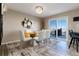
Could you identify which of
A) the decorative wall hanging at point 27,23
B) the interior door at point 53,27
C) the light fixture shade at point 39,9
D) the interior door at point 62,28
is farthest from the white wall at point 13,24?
the interior door at point 62,28

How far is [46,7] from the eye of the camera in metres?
2.18

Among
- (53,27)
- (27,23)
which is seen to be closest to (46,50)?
(53,27)

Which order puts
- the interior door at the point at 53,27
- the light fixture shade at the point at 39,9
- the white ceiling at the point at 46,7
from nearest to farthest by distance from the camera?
the white ceiling at the point at 46,7, the light fixture shade at the point at 39,9, the interior door at the point at 53,27

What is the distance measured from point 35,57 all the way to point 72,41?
102 cm

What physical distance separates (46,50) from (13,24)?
1111 millimetres

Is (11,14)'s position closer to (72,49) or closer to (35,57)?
(35,57)

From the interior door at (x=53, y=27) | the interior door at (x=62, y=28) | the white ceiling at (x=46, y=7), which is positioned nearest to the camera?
the white ceiling at (x=46, y=7)

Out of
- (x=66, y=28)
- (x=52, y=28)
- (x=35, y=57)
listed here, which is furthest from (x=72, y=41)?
(x=35, y=57)

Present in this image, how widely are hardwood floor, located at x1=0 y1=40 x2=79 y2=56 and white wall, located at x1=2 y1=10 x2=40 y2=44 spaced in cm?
24

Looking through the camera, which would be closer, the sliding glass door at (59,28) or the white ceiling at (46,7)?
the white ceiling at (46,7)

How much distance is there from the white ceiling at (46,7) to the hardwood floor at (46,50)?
0.81 meters

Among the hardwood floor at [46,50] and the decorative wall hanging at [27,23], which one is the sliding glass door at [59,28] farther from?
the decorative wall hanging at [27,23]

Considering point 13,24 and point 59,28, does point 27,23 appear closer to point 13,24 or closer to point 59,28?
point 13,24

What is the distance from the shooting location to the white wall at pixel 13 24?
2195 millimetres
